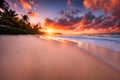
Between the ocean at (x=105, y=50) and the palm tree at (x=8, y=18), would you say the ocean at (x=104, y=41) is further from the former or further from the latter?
the palm tree at (x=8, y=18)

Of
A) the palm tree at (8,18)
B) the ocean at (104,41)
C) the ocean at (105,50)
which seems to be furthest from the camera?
the palm tree at (8,18)

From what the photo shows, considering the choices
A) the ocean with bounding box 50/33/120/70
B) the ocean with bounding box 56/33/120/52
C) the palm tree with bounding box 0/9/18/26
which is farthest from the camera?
the palm tree with bounding box 0/9/18/26

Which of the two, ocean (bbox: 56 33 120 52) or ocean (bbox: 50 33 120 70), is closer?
ocean (bbox: 50 33 120 70)

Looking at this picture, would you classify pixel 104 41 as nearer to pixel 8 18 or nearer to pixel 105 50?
pixel 105 50

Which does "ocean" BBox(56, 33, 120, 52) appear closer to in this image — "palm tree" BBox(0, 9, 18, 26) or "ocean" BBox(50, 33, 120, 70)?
"ocean" BBox(50, 33, 120, 70)

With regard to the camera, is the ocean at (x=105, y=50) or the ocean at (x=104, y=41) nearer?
the ocean at (x=105, y=50)

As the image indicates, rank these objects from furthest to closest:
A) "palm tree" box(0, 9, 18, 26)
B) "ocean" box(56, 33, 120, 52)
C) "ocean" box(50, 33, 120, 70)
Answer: "palm tree" box(0, 9, 18, 26), "ocean" box(56, 33, 120, 52), "ocean" box(50, 33, 120, 70)

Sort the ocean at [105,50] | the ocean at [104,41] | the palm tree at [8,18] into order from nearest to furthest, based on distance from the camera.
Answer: the ocean at [105,50] < the ocean at [104,41] < the palm tree at [8,18]

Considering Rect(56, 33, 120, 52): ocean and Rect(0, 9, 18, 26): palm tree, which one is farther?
Rect(0, 9, 18, 26): palm tree

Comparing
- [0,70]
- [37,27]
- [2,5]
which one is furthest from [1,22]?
[37,27]

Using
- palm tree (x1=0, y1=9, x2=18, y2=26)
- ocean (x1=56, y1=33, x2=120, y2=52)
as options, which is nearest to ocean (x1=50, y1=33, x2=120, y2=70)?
ocean (x1=56, y1=33, x2=120, y2=52)

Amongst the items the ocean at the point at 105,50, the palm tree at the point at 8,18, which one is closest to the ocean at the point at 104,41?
the ocean at the point at 105,50

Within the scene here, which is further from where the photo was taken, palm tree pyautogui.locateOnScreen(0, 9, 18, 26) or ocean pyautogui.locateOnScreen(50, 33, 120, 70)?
palm tree pyautogui.locateOnScreen(0, 9, 18, 26)

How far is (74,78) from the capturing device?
236 centimetres
